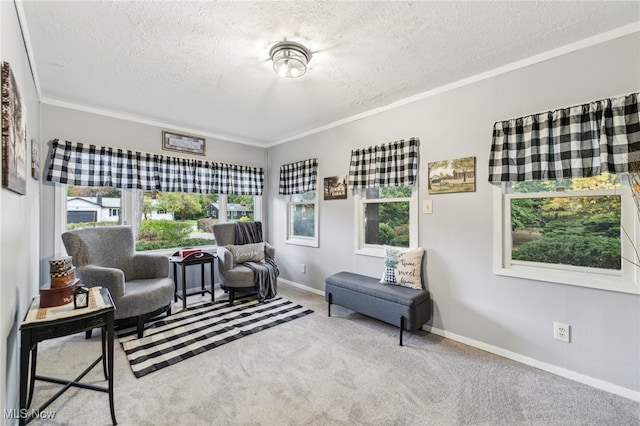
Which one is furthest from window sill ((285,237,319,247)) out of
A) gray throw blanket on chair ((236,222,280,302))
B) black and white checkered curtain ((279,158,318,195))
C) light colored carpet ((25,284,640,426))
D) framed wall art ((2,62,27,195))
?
framed wall art ((2,62,27,195))

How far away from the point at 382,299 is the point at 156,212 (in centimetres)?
323

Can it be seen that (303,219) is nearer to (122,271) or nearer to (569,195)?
(122,271)

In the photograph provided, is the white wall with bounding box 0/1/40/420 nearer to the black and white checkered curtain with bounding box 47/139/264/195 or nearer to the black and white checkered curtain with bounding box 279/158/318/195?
the black and white checkered curtain with bounding box 47/139/264/195

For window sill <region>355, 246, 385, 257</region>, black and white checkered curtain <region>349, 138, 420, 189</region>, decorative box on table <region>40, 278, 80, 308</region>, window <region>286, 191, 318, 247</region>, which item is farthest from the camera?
window <region>286, 191, 318, 247</region>

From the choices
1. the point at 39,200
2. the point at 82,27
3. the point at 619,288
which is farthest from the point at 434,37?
the point at 39,200

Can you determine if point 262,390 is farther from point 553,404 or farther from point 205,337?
point 553,404

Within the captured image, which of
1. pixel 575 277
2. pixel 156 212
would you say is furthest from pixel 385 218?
pixel 156 212

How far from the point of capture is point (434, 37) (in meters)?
1.95

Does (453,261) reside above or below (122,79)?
below

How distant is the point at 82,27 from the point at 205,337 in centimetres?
259

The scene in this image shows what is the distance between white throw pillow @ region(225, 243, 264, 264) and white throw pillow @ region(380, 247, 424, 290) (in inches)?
71.4

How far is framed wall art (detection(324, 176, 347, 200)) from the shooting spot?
363cm

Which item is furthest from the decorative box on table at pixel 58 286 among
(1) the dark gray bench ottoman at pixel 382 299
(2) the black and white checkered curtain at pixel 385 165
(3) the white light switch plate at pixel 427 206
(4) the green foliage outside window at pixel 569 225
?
(4) the green foliage outside window at pixel 569 225

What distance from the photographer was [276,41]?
6.53 feet
